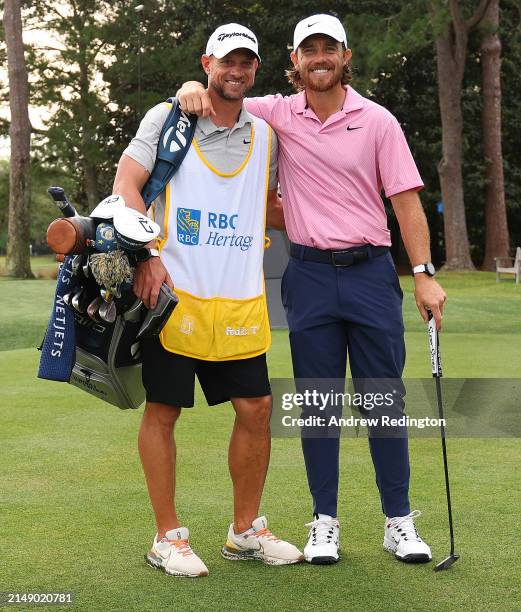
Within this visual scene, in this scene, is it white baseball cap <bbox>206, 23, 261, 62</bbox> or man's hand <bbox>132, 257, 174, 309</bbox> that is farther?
white baseball cap <bbox>206, 23, 261, 62</bbox>

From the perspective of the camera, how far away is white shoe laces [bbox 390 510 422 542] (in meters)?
3.91

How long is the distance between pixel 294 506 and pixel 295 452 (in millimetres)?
1125

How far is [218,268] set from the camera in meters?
3.82

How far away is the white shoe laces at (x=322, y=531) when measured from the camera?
391 cm

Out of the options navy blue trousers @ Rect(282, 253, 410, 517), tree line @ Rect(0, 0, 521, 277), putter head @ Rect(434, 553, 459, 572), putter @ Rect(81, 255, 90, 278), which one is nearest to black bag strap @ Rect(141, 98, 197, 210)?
putter @ Rect(81, 255, 90, 278)

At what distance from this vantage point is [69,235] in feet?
11.4

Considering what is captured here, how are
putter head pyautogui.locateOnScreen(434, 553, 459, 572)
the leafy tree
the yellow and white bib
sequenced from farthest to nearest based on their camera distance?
the leafy tree, the yellow and white bib, putter head pyautogui.locateOnScreen(434, 553, 459, 572)

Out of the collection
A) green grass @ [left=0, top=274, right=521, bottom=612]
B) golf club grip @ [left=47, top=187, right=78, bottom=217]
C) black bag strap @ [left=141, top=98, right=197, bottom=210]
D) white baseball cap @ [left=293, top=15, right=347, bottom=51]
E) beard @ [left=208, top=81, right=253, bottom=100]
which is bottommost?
green grass @ [left=0, top=274, right=521, bottom=612]

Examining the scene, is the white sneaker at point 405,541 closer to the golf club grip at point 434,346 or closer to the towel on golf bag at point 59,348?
the golf club grip at point 434,346

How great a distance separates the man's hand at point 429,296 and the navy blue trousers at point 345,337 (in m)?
0.09

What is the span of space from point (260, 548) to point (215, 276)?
3.32 ft

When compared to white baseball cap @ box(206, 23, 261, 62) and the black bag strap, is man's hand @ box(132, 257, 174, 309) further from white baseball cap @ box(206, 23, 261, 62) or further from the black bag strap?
white baseball cap @ box(206, 23, 261, 62)

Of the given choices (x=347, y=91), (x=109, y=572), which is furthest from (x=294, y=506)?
(x=347, y=91)

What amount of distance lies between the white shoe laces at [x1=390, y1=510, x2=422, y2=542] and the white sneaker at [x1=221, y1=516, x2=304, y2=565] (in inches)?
15.0
